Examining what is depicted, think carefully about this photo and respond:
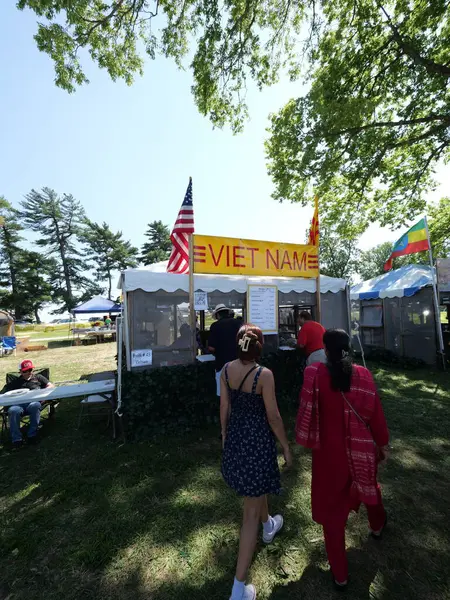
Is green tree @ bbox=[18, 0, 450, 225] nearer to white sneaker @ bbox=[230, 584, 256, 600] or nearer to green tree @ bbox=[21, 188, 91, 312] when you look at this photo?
white sneaker @ bbox=[230, 584, 256, 600]

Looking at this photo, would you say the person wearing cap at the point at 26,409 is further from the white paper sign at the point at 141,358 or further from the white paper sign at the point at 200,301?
the white paper sign at the point at 200,301

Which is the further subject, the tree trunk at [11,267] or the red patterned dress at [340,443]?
the tree trunk at [11,267]

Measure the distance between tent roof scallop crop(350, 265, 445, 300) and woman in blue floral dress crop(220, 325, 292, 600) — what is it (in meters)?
9.49

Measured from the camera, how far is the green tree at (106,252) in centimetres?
5038

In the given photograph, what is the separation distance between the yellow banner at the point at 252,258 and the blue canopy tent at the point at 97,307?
16.3 meters

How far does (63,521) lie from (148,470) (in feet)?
3.52

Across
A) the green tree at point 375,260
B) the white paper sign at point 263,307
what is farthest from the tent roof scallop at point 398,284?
the green tree at point 375,260

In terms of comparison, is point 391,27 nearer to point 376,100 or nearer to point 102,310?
point 376,100

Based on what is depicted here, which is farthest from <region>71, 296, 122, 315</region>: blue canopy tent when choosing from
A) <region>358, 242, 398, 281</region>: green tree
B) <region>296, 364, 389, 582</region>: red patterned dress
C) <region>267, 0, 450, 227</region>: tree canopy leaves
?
<region>358, 242, 398, 281</region>: green tree

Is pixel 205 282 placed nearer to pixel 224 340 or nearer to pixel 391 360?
pixel 224 340

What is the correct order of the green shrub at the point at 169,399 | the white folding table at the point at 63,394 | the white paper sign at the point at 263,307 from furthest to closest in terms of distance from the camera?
the white paper sign at the point at 263,307 → the green shrub at the point at 169,399 → the white folding table at the point at 63,394

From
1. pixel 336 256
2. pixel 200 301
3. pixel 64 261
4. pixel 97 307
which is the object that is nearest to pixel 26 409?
pixel 200 301

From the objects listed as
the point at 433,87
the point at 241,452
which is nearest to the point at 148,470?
the point at 241,452

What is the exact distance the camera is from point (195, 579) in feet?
7.20
